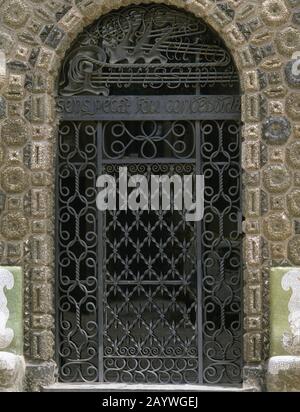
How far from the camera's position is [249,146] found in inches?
240

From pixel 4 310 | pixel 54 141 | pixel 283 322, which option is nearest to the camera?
pixel 283 322

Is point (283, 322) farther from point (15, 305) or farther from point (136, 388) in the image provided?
point (15, 305)

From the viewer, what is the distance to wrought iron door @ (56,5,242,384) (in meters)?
6.32

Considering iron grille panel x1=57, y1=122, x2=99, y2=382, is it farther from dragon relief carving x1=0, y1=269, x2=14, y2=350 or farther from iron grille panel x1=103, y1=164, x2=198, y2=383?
dragon relief carving x1=0, y1=269, x2=14, y2=350

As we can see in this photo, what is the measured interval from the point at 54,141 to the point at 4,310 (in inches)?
53.6

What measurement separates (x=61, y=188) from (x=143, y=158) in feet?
2.27

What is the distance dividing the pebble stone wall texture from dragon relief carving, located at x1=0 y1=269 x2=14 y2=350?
0.11m

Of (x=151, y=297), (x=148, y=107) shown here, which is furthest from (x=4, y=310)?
(x=148, y=107)

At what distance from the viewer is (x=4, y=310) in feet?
20.2

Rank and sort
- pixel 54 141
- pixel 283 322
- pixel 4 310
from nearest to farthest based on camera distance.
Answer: pixel 283 322 < pixel 4 310 < pixel 54 141

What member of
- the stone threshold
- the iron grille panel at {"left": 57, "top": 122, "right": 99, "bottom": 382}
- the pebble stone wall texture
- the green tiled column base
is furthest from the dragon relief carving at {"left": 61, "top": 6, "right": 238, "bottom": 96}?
the stone threshold

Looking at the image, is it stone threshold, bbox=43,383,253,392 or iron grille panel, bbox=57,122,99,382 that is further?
iron grille panel, bbox=57,122,99,382

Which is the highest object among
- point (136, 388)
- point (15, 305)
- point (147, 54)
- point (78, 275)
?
point (147, 54)

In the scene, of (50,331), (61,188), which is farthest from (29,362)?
(61,188)
